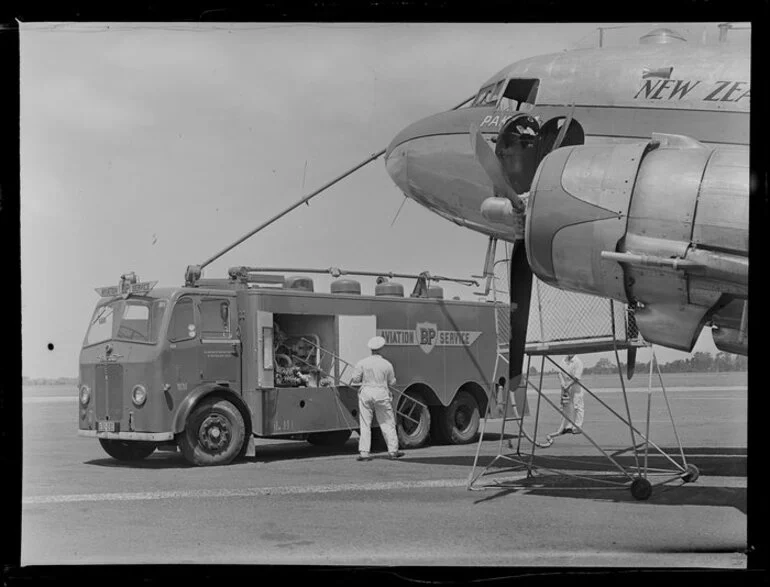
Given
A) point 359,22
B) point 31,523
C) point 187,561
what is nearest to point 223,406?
point 31,523

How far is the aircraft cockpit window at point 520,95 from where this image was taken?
1166 centimetres

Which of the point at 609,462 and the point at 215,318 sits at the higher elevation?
the point at 215,318

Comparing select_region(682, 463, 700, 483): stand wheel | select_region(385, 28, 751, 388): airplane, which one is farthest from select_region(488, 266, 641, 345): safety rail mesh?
select_region(682, 463, 700, 483): stand wheel

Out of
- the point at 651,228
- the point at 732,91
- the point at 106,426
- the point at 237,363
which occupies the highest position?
the point at 732,91

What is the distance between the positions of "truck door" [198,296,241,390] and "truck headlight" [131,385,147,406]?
0.86 metres

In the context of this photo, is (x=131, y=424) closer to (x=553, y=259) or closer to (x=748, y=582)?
(x=553, y=259)

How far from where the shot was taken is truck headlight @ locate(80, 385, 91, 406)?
1258 centimetres

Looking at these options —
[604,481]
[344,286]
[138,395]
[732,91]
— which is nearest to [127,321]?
[138,395]

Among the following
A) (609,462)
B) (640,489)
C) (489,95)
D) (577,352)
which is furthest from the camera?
(609,462)

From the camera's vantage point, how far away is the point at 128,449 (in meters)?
13.0

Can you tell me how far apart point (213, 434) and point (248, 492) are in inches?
93.1

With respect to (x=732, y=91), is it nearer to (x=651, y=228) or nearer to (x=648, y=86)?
(x=648, y=86)

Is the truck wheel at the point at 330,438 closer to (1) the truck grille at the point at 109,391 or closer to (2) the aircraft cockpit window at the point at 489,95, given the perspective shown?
(1) the truck grille at the point at 109,391

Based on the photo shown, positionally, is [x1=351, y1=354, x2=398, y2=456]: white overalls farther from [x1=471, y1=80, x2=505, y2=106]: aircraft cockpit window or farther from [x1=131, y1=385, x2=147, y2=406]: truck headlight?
[x1=471, y1=80, x2=505, y2=106]: aircraft cockpit window
